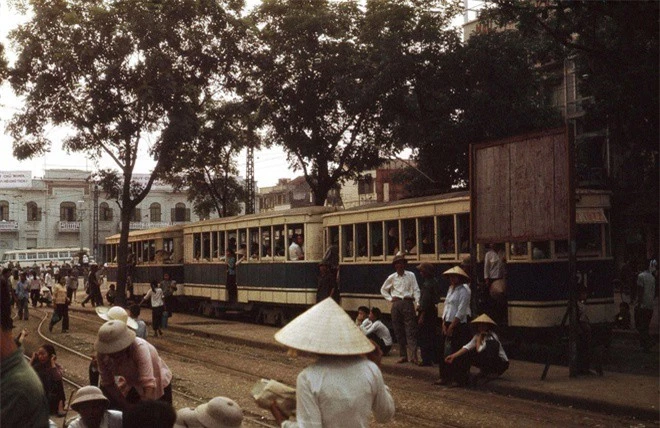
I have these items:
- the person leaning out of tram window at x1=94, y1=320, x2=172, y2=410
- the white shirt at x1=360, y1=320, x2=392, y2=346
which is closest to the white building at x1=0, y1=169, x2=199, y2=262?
the white shirt at x1=360, y1=320, x2=392, y2=346

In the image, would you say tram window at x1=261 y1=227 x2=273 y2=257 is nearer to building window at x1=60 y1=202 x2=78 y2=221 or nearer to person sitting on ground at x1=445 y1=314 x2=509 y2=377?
person sitting on ground at x1=445 y1=314 x2=509 y2=377

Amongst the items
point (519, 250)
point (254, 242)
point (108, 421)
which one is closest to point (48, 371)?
point (108, 421)

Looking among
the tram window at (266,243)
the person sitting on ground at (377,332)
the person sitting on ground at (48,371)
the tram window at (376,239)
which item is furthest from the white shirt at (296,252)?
the person sitting on ground at (48,371)

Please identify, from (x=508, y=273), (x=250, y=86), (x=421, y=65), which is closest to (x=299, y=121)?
(x=250, y=86)

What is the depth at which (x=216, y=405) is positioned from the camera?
443cm

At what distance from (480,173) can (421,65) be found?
53.6 feet

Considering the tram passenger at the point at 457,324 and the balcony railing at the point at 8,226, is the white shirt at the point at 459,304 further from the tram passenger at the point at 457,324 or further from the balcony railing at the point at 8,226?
the balcony railing at the point at 8,226

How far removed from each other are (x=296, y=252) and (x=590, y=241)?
866 centimetres

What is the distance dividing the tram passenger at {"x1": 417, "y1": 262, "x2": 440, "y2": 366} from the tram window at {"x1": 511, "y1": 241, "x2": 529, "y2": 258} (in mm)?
1785

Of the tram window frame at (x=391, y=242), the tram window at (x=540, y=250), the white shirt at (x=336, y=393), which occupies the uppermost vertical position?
the tram window frame at (x=391, y=242)

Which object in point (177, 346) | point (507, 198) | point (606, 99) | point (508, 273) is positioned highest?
point (606, 99)

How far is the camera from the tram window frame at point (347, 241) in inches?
816

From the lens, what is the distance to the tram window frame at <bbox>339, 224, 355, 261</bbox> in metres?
20.7

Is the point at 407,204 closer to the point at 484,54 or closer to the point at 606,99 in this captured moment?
the point at 606,99
